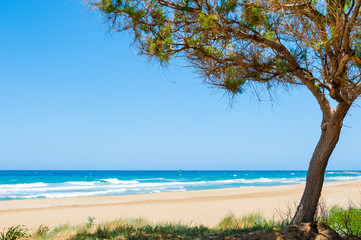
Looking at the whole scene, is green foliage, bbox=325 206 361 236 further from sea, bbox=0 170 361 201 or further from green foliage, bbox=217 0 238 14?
sea, bbox=0 170 361 201

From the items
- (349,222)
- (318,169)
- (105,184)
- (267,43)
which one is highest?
(267,43)

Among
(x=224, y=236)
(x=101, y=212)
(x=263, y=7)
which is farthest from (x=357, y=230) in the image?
(x=101, y=212)

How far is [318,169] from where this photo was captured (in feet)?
15.8

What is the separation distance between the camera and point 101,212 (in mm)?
12492

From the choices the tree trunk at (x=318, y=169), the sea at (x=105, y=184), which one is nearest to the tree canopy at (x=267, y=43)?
the tree trunk at (x=318, y=169)

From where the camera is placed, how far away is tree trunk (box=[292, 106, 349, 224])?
4.75 meters

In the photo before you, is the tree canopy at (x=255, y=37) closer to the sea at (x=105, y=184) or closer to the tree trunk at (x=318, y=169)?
the tree trunk at (x=318, y=169)

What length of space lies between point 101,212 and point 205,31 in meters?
9.89

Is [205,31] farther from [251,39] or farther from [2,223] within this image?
[2,223]

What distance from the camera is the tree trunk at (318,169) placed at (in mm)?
4750

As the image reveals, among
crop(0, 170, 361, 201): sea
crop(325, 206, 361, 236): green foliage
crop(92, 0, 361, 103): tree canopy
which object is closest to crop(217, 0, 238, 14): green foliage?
crop(92, 0, 361, 103): tree canopy

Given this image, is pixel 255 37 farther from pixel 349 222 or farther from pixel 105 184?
pixel 105 184

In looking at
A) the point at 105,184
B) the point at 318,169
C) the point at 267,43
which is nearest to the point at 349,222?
the point at 318,169

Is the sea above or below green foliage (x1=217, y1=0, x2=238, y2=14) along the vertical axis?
below
